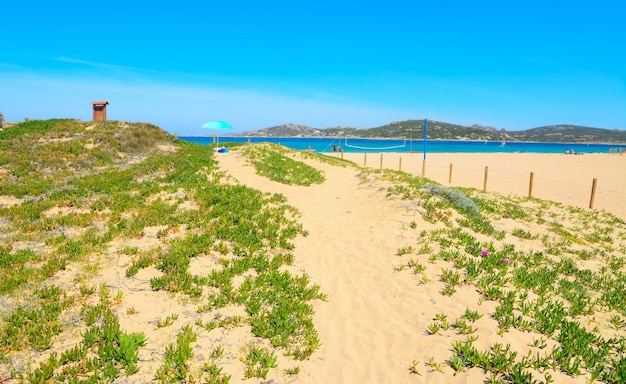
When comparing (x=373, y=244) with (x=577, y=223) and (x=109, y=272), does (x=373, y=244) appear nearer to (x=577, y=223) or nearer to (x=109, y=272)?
(x=109, y=272)

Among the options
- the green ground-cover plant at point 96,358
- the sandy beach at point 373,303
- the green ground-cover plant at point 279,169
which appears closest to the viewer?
the green ground-cover plant at point 96,358

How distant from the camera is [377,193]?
49.0 ft

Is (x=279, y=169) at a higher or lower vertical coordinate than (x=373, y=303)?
higher

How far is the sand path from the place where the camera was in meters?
4.75

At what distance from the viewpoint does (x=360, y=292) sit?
6805 mm

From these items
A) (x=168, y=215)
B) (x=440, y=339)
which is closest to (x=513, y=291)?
(x=440, y=339)

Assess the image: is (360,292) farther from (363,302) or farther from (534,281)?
(534,281)

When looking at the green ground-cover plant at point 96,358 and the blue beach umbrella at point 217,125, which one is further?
the blue beach umbrella at point 217,125

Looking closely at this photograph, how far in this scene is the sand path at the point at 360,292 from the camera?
475 centimetres

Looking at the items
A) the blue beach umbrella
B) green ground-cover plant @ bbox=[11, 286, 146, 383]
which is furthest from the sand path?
the blue beach umbrella

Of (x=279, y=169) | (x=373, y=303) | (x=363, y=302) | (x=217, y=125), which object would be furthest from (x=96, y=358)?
(x=217, y=125)

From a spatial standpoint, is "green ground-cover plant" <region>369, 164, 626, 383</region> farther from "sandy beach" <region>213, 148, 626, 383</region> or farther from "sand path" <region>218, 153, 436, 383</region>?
"sand path" <region>218, 153, 436, 383</region>

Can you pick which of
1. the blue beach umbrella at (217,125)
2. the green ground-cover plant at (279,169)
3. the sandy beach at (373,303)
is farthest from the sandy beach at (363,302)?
the blue beach umbrella at (217,125)

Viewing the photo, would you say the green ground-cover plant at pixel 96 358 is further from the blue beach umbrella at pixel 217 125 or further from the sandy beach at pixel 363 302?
the blue beach umbrella at pixel 217 125
